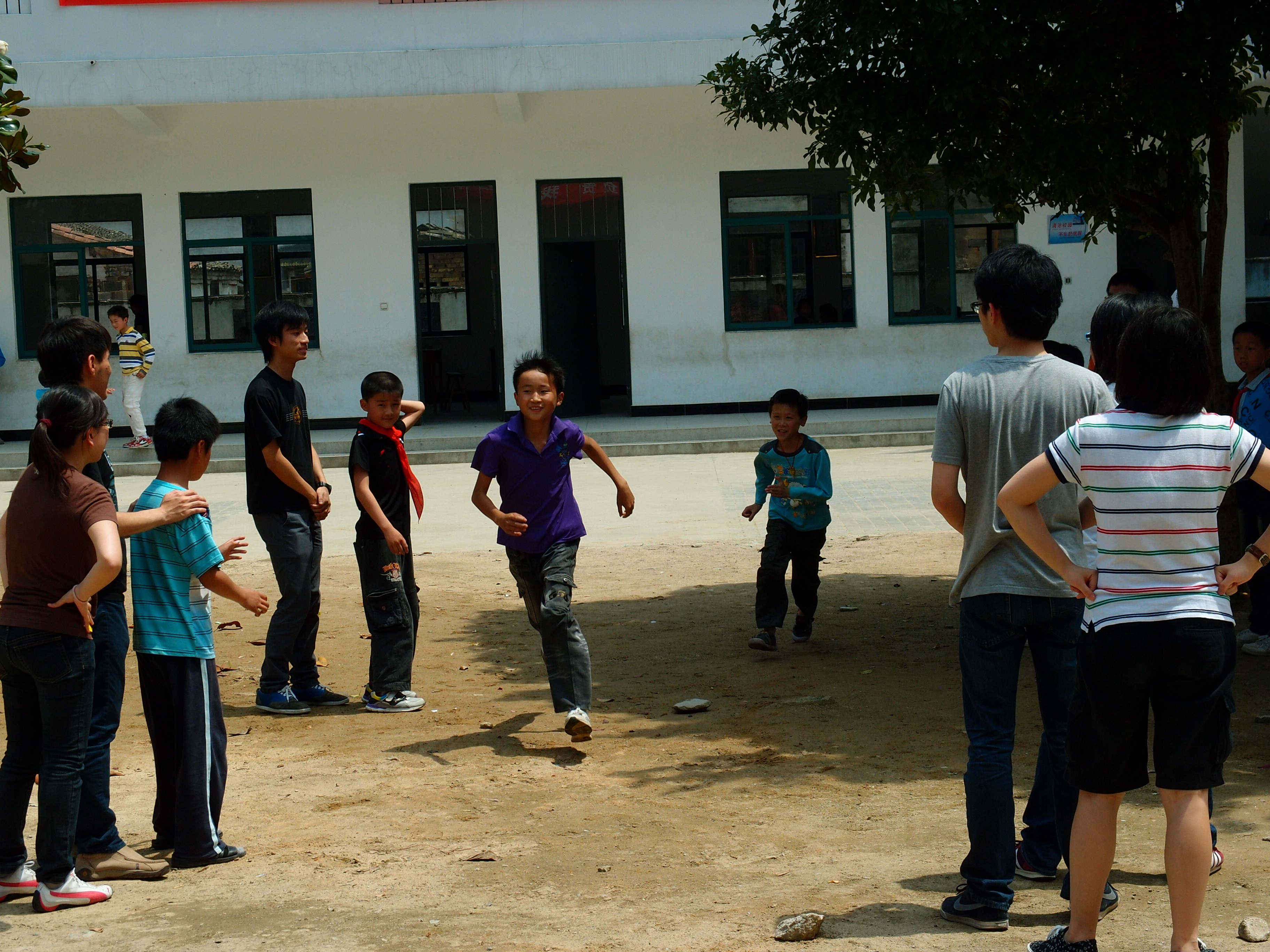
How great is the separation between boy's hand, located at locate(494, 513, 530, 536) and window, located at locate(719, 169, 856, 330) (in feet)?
44.7

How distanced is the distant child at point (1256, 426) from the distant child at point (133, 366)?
1378 centimetres

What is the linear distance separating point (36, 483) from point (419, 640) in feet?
13.2

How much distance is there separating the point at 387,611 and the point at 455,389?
16.8 meters

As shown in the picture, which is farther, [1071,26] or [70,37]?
[70,37]

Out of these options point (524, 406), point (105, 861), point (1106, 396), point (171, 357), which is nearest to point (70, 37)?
point (171, 357)

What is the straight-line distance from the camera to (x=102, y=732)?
4320 millimetres

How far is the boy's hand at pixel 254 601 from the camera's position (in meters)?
4.32

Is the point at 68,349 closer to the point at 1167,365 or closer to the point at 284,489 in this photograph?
the point at 284,489

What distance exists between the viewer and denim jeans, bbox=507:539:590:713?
18.5 ft

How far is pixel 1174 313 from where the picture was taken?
3223 mm

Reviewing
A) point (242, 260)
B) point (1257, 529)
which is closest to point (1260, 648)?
point (1257, 529)

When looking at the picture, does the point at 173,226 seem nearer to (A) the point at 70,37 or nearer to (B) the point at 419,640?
(A) the point at 70,37

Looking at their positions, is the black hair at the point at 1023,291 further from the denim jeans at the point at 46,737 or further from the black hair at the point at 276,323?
the black hair at the point at 276,323

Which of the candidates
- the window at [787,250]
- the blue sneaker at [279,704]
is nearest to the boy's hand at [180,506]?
the blue sneaker at [279,704]
